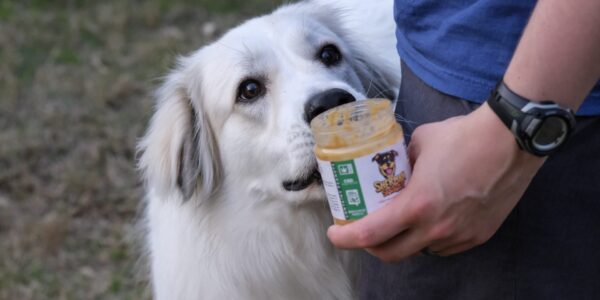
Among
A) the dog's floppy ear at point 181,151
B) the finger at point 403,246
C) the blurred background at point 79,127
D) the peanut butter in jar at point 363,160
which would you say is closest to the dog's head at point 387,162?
the peanut butter in jar at point 363,160

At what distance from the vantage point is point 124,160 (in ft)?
13.2

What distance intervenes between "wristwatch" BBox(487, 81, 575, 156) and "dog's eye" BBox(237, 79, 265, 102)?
1045mm

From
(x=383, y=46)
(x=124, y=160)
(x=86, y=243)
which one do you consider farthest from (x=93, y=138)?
(x=383, y=46)

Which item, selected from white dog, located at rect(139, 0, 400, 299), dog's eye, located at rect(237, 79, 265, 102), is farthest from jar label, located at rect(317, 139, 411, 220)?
dog's eye, located at rect(237, 79, 265, 102)

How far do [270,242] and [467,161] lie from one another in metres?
1.13

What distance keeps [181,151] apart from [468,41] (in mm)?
1089

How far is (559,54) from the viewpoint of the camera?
121 centimetres

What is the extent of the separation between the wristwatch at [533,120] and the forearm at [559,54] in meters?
0.01

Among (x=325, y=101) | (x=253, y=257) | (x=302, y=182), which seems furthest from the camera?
(x=253, y=257)

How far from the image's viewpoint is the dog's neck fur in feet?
7.58

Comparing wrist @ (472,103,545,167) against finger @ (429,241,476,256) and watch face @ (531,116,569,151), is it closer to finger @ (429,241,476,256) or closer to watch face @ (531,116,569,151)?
watch face @ (531,116,569,151)

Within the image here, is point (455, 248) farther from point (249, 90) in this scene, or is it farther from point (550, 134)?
point (249, 90)

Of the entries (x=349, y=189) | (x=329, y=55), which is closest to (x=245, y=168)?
(x=329, y=55)

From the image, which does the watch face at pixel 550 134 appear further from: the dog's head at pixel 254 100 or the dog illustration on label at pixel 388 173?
the dog's head at pixel 254 100
